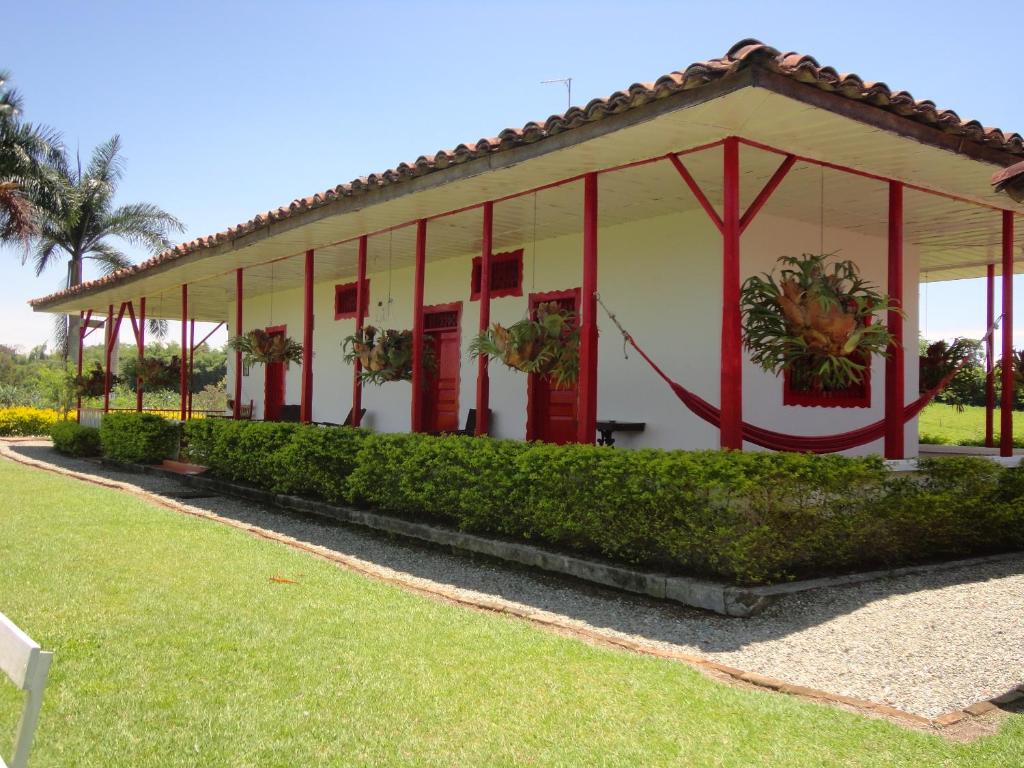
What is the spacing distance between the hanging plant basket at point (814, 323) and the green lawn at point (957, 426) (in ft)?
21.9

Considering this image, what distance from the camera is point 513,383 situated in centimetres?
999

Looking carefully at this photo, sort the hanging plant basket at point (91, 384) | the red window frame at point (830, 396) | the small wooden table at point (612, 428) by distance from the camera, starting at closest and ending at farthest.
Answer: the small wooden table at point (612, 428) → the red window frame at point (830, 396) → the hanging plant basket at point (91, 384)

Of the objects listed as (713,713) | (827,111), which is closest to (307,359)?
(827,111)

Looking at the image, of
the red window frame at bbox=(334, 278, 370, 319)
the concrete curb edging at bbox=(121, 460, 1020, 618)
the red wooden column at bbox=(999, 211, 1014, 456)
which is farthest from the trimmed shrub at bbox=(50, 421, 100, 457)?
the red wooden column at bbox=(999, 211, 1014, 456)

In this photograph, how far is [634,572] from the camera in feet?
18.2

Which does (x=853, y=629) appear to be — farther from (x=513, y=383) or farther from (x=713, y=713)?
(x=513, y=383)

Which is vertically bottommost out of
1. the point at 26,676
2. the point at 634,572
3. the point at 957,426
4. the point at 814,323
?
the point at 634,572

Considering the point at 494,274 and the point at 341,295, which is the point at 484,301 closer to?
the point at 494,274

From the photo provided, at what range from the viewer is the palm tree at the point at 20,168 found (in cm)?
2247

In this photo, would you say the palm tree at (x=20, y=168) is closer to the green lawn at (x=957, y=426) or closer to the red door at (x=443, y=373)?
the red door at (x=443, y=373)

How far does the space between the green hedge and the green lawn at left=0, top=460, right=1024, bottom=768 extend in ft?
4.13

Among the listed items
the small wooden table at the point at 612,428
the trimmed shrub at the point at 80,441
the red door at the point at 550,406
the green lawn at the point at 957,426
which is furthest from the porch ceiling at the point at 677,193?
the trimmed shrub at the point at 80,441

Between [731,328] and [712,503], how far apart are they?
126cm

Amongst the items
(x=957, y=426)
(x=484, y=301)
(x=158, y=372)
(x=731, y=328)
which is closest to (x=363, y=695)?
(x=731, y=328)
